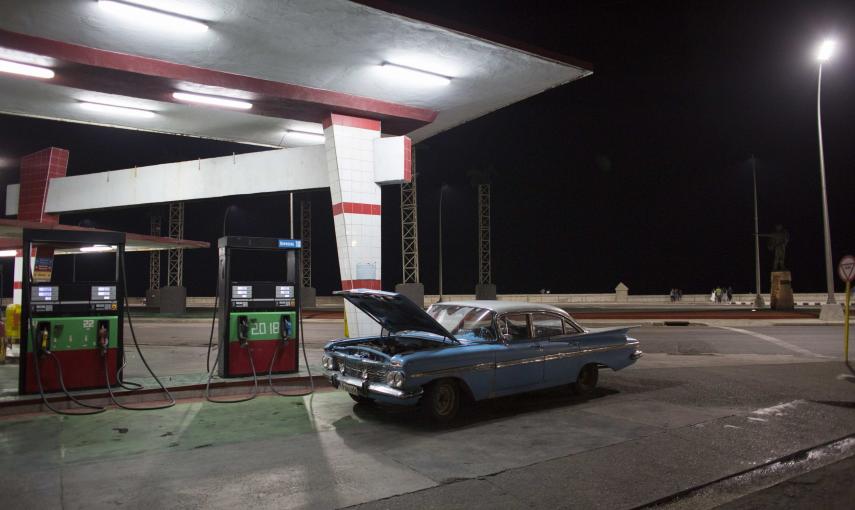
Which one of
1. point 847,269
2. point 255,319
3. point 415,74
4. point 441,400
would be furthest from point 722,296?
point 441,400

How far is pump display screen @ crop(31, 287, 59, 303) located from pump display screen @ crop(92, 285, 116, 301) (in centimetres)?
45

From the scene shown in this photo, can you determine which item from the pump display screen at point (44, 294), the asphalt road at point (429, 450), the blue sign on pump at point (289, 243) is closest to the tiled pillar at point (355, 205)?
the blue sign on pump at point (289, 243)

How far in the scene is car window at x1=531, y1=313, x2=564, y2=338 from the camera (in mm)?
7879

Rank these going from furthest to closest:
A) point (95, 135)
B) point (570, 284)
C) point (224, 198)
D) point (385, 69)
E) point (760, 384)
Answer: point (570, 284) → point (95, 135) → point (224, 198) → point (385, 69) → point (760, 384)

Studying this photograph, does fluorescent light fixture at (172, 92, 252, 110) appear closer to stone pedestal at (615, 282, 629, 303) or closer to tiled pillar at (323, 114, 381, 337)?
tiled pillar at (323, 114, 381, 337)

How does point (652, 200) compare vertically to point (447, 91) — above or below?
above

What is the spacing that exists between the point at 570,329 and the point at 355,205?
20.6 ft

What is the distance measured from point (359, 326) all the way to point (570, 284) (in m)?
66.1

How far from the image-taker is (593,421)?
6984mm

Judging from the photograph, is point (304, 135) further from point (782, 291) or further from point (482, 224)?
point (782, 291)

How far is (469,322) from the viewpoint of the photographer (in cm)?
779

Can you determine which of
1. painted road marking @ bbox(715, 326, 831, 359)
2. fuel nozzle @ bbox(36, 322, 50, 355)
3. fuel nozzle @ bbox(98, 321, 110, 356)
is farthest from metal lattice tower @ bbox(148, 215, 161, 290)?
painted road marking @ bbox(715, 326, 831, 359)

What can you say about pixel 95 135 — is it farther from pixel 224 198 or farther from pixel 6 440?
pixel 6 440

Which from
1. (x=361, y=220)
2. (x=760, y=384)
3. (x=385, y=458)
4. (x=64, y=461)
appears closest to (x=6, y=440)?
(x=64, y=461)
